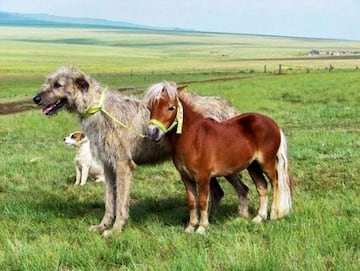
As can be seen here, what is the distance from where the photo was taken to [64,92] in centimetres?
831

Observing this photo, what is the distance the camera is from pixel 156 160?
8.70 metres

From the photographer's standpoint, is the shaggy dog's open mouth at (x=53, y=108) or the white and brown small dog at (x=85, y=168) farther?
the white and brown small dog at (x=85, y=168)

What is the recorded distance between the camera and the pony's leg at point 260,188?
8.20 metres

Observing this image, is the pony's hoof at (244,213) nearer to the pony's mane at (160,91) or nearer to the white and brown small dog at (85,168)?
the pony's mane at (160,91)

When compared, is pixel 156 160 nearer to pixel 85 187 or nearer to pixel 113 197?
pixel 113 197

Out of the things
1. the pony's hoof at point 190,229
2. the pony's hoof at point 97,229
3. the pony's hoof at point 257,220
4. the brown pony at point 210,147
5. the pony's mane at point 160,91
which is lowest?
the pony's hoof at point 97,229

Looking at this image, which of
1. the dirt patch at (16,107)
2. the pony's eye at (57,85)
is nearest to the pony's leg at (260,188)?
the pony's eye at (57,85)

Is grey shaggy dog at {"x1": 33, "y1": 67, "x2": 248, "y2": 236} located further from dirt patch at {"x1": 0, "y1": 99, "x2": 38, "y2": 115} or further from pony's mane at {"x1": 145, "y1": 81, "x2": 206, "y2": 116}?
dirt patch at {"x1": 0, "y1": 99, "x2": 38, "y2": 115}

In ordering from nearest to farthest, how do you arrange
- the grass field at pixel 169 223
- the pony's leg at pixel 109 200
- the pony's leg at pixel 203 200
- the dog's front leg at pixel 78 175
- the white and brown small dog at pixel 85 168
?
the grass field at pixel 169 223, the pony's leg at pixel 203 200, the pony's leg at pixel 109 200, the dog's front leg at pixel 78 175, the white and brown small dog at pixel 85 168

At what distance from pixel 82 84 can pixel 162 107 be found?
1705 mm

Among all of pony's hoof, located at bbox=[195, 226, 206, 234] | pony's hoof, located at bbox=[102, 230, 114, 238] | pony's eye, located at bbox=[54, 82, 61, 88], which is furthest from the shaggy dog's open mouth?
pony's hoof, located at bbox=[195, 226, 206, 234]

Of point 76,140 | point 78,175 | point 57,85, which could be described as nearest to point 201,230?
point 57,85

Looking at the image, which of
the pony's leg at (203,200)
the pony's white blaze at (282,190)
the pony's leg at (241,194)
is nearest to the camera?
the pony's leg at (203,200)

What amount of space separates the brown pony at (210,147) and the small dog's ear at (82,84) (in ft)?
4.70
